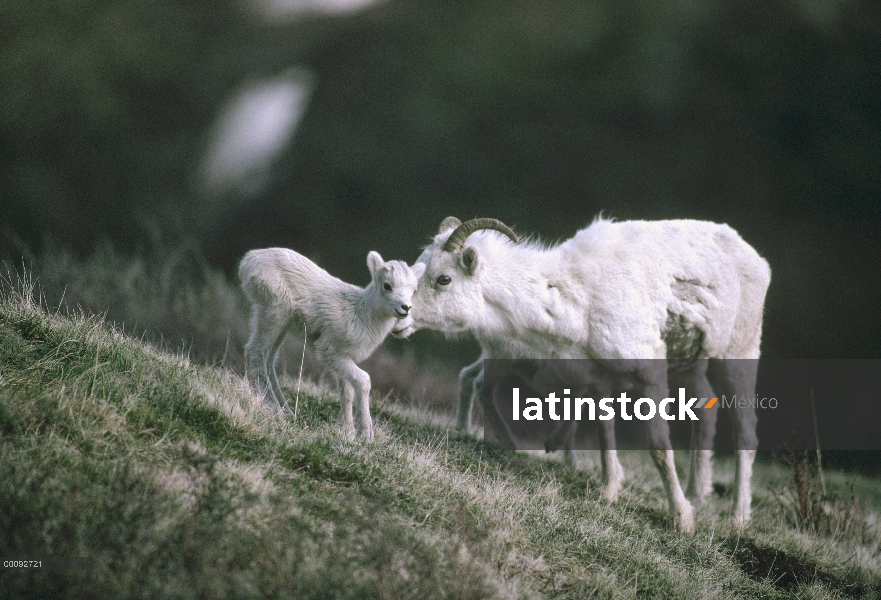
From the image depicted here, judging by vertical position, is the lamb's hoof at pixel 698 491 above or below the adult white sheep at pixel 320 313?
below

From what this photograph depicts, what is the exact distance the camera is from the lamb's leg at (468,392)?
27.7ft

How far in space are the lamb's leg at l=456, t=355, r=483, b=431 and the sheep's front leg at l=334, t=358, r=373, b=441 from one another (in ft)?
7.55

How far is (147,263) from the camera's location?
1267cm

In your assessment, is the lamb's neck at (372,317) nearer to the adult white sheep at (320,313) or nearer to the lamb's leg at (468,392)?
the adult white sheep at (320,313)

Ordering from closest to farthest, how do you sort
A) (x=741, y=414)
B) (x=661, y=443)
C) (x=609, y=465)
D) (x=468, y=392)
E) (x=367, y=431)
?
(x=367, y=431) < (x=661, y=443) < (x=609, y=465) < (x=741, y=414) < (x=468, y=392)

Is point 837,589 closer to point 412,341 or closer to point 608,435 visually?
point 608,435

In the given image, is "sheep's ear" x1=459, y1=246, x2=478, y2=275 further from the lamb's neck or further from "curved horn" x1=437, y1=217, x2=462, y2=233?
the lamb's neck

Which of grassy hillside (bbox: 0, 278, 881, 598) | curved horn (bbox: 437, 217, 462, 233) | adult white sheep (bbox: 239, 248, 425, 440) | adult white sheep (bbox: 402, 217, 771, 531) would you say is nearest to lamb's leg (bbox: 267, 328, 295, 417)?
adult white sheep (bbox: 239, 248, 425, 440)

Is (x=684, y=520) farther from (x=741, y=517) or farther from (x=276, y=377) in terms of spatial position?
(x=276, y=377)

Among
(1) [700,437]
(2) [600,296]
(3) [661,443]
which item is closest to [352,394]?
(2) [600,296]

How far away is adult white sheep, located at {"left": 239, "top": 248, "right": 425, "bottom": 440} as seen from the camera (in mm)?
6297

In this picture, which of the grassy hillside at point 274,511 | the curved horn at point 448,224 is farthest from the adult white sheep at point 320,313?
the curved horn at point 448,224

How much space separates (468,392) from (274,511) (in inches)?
187

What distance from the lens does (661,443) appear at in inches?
273
